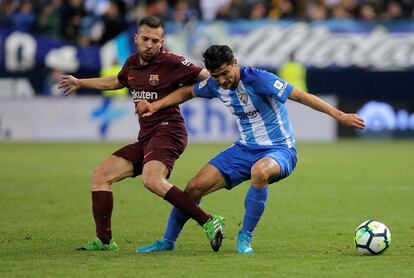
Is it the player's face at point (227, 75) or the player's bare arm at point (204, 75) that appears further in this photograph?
the player's bare arm at point (204, 75)

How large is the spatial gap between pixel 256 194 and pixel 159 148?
3.15 ft

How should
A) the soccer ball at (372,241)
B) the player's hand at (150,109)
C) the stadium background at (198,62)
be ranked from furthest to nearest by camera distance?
the stadium background at (198,62)
the player's hand at (150,109)
the soccer ball at (372,241)

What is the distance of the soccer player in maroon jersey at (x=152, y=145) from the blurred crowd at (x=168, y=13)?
15611mm

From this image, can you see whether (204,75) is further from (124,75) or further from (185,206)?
(185,206)

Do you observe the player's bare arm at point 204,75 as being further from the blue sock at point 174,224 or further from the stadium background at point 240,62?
the stadium background at point 240,62

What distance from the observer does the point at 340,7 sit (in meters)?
25.2

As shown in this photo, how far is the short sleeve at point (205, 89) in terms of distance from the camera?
9016mm

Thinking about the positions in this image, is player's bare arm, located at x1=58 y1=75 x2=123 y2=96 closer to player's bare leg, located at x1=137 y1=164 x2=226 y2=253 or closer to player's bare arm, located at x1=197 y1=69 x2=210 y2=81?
player's bare arm, located at x1=197 y1=69 x2=210 y2=81

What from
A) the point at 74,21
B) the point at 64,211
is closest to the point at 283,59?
the point at 74,21

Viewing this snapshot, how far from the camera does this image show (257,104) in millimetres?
8914

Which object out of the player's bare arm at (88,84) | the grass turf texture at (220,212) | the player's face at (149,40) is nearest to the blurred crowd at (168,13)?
the grass turf texture at (220,212)

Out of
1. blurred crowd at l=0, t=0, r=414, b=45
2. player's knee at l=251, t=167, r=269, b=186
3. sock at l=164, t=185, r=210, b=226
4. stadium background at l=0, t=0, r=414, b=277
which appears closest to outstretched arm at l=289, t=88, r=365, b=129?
player's knee at l=251, t=167, r=269, b=186

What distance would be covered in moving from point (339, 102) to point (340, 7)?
244 cm

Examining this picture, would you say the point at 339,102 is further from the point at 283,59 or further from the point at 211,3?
the point at 211,3
